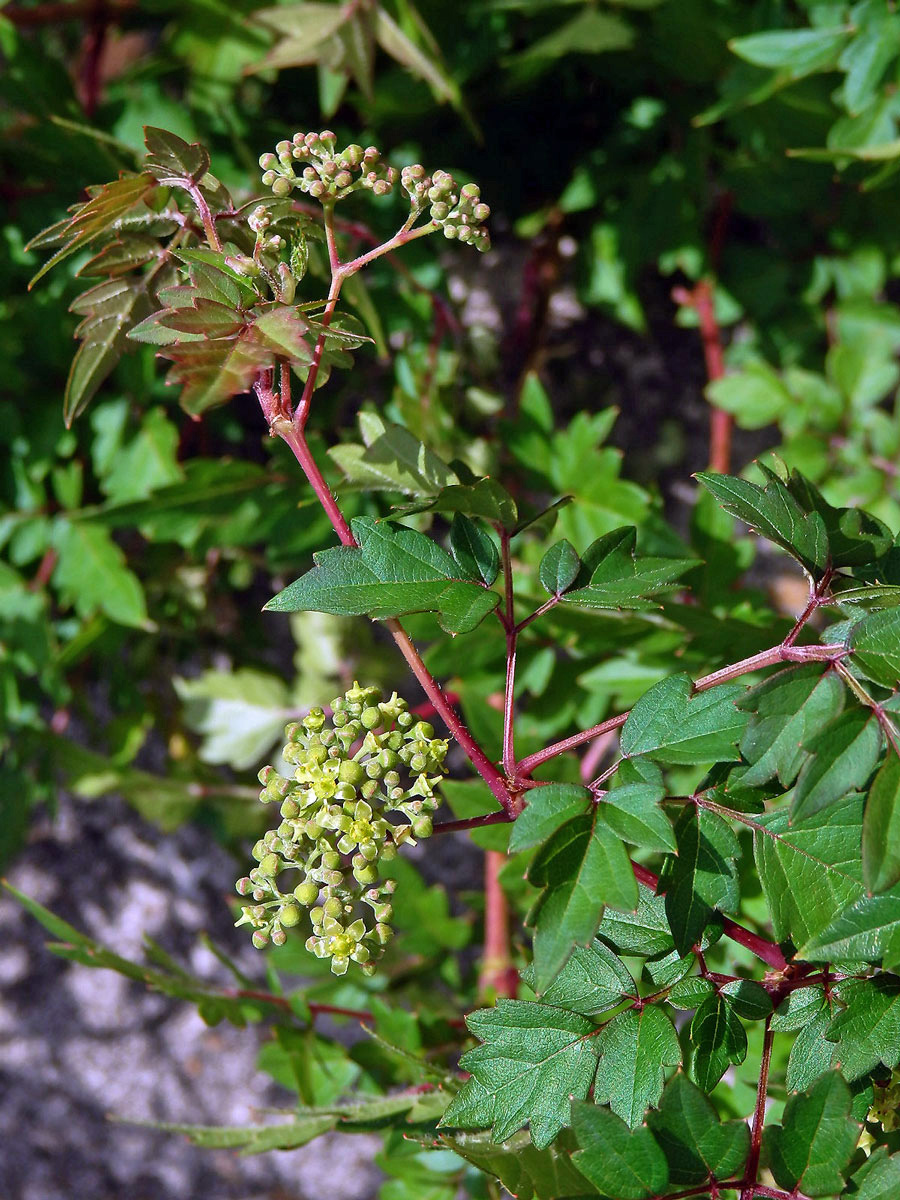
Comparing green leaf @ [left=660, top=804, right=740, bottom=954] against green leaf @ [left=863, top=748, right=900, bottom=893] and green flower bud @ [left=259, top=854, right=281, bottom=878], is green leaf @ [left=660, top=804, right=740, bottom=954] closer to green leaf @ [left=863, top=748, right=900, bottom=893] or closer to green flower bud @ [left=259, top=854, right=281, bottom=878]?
green leaf @ [left=863, top=748, right=900, bottom=893]

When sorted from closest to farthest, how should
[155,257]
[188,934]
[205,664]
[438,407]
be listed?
1. [155,257]
2. [438,407]
3. [205,664]
4. [188,934]

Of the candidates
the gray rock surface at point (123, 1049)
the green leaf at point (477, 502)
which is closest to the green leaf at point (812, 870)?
the green leaf at point (477, 502)

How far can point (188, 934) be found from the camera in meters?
1.74

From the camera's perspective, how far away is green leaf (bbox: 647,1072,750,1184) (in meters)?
0.48

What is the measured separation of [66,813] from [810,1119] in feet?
5.08

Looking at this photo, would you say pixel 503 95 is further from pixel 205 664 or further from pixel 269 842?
pixel 269 842

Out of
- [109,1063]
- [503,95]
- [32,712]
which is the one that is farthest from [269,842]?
[109,1063]

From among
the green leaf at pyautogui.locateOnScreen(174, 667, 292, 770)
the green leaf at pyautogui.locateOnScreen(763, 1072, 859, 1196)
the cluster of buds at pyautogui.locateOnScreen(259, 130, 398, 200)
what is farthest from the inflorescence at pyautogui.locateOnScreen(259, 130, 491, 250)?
the green leaf at pyautogui.locateOnScreen(174, 667, 292, 770)

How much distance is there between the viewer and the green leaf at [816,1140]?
0.47m

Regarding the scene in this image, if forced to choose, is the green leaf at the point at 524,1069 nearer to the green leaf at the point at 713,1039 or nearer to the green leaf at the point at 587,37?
the green leaf at the point at 713,1039

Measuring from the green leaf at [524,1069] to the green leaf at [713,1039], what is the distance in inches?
2.2

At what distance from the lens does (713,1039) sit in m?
0.52

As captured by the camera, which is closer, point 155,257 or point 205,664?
point 155,257

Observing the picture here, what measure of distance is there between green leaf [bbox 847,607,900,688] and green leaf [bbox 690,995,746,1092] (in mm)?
202
